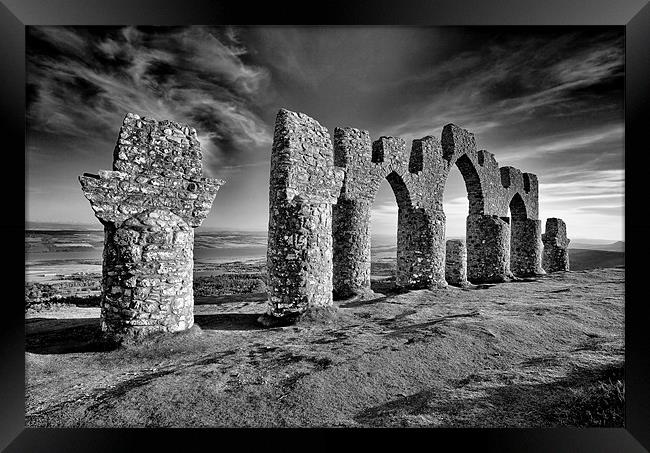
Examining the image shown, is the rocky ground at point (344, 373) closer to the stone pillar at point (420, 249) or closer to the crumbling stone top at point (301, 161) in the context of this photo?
the crumbling stone top at point (301, 161)

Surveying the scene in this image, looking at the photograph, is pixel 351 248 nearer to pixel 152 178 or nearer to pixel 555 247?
pixel 152 178

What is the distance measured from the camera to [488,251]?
1491 centimetres

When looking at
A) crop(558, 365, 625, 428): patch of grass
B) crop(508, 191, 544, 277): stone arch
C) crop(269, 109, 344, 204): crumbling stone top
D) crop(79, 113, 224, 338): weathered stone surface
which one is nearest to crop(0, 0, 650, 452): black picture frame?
crop(558, 365, 625, 428): patch of grass

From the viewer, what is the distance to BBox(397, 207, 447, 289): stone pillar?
480 inches

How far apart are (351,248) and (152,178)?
6.84m

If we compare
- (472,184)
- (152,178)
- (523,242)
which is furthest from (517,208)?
(152,178)

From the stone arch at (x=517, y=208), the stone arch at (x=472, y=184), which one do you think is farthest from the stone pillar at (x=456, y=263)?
the stone arch at (x=517, y=208)

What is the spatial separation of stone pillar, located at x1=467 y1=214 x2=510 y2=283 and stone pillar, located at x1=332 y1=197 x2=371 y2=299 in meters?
6.80

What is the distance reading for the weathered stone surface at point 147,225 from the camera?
18.6 ft

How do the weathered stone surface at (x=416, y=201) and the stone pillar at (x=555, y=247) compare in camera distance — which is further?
the stone pillar at (x=555, y=247)
